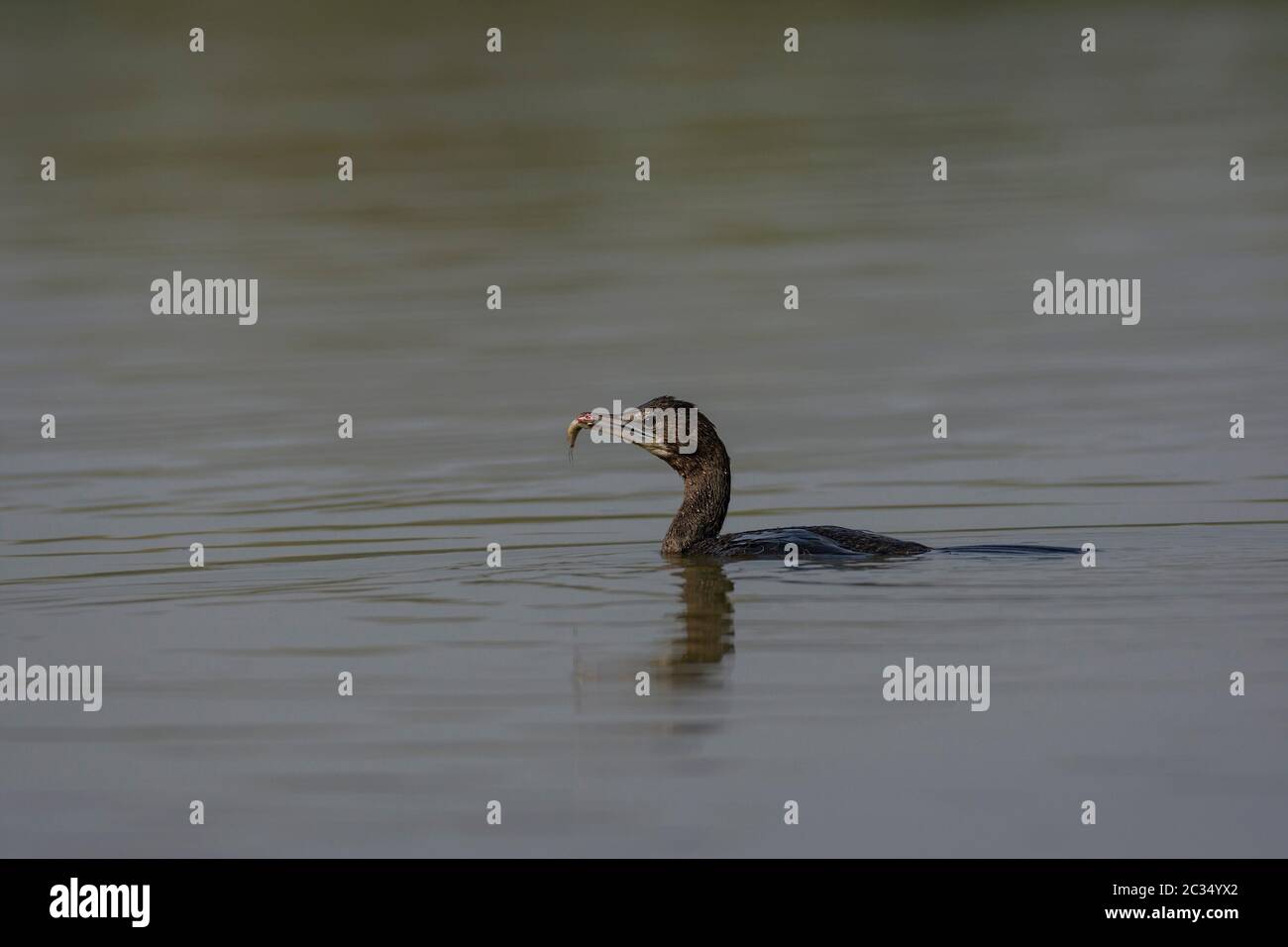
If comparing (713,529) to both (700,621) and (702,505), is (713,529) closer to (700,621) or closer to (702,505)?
(702,505)

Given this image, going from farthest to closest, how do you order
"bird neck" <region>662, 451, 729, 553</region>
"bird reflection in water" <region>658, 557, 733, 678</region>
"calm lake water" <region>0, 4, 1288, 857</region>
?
1. "bird neck" <region>662, 451, 729, 553</region>
2. "bird reflection in water" <region>658, 557, 733, 678</region>
3. "calm lake water" <region>0, 4, 1288, 857</region>

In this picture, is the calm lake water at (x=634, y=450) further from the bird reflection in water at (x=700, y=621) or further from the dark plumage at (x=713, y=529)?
the dark plumage at (x=713, y=529)

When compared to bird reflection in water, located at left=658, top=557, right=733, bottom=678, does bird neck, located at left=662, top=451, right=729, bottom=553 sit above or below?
above

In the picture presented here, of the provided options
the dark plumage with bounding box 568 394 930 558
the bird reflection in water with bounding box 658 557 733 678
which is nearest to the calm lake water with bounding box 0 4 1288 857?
the bird reflection in water with bounding box 658 557 733 678

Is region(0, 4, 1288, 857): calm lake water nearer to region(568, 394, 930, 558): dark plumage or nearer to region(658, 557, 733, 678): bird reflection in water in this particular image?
region(658, 557, 733, 678): bird reflection in water

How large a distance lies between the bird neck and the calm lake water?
26 cm

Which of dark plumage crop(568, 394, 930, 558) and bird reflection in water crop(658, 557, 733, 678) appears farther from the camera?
dark plumage crop(568, 394, 930, 558)

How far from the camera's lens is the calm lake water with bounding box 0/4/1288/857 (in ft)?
31.4

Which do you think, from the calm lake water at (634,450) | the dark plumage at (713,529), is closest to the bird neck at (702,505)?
the dark plumage at (713,529)

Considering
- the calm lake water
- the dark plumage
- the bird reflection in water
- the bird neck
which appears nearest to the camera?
the calm lake water

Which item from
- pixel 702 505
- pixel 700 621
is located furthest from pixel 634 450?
pixel 700 621

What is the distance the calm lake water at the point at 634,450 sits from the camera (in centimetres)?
957

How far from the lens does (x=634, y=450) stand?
18.5 m

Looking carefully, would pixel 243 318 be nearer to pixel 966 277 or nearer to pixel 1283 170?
pixel 966 277
